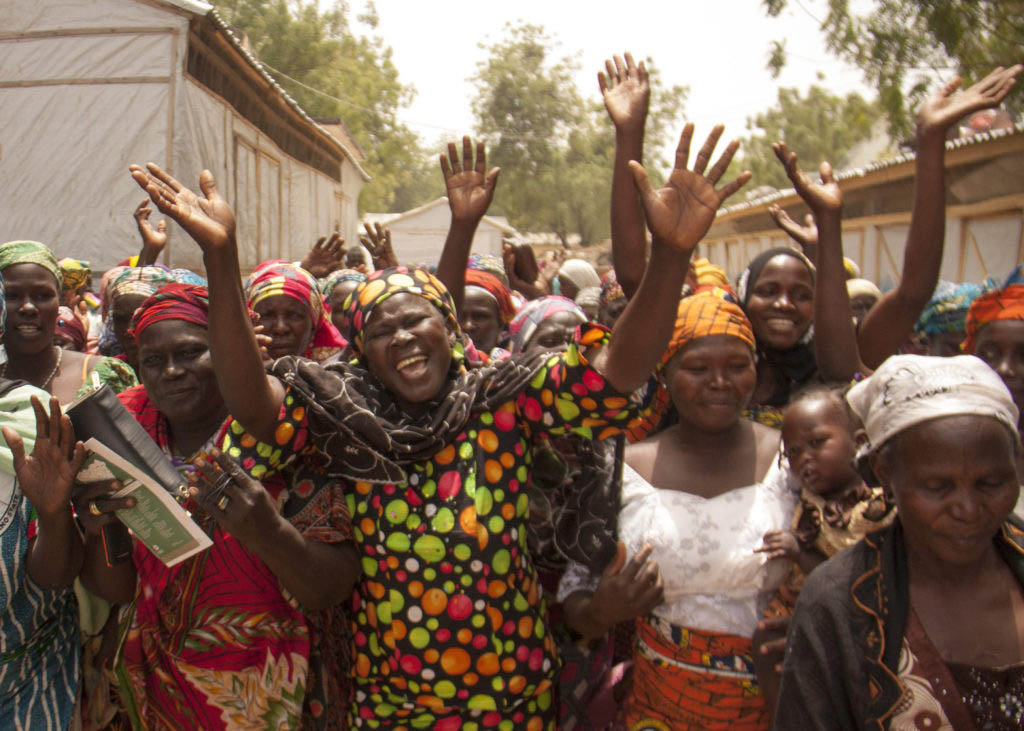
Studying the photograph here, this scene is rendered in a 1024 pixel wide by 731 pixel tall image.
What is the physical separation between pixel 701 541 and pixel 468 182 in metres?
1.73

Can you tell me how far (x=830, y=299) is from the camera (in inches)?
113

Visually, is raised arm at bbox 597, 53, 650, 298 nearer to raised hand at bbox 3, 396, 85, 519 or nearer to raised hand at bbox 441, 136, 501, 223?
raised hand at bbox 441, 136, 501, 223

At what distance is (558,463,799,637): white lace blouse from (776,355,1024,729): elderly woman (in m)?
0.52

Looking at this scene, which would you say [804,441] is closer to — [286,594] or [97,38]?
[286,594]

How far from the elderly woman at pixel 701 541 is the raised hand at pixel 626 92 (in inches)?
31.5

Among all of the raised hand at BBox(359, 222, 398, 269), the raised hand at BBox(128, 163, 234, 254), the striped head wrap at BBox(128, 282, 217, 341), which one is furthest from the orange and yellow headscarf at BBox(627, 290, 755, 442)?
the raised hand at BBox(359, 222, 398, 269)

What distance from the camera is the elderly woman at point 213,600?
229cm

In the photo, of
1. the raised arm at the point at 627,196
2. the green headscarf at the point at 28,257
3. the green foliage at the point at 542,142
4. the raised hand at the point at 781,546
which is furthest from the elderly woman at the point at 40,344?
the green foliage at the point at 542,142

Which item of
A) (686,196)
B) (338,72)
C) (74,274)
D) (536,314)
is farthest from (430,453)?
(338,72)

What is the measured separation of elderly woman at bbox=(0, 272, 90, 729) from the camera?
2.07 meters

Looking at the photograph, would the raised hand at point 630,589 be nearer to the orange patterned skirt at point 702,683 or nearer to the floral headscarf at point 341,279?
the orange patterned skirt at point 702,683

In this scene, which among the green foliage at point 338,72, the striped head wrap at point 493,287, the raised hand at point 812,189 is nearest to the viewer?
the raised hand at point 812,189

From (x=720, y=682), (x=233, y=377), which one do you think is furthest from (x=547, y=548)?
(x=233, y=377)

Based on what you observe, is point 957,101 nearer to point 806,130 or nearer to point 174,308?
point 174,308
